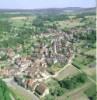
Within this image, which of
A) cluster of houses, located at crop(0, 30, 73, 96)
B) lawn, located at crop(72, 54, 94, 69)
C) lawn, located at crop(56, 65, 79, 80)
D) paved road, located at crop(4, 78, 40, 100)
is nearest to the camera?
paved road, located at crop(4, 78, 40, 100)

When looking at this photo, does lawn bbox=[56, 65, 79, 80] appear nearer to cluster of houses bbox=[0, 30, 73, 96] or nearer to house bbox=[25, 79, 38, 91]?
cluster of houses bbox=[0, 30, 73, 96]

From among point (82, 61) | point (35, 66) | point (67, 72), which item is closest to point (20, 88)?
point (67, 72)

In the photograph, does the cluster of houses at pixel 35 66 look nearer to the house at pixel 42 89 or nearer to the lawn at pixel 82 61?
the house at pixel 42 89

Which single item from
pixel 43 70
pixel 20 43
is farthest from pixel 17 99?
pixel 20 43

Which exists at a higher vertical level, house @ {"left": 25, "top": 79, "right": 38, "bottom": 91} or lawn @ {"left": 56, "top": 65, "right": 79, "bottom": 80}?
house @ {"left": 25, "top": 79, "right": 38, "bottom": 91}

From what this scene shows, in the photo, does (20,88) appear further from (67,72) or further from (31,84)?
(67,72)

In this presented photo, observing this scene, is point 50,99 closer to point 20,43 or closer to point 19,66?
point 19,66

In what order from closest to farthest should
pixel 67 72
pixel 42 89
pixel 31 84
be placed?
pixel 42 89, pixel 31 84, pixel 67 72

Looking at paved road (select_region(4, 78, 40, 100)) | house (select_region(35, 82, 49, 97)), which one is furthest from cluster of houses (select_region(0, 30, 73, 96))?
paved road (select_region(4, 78, 40, 100))
